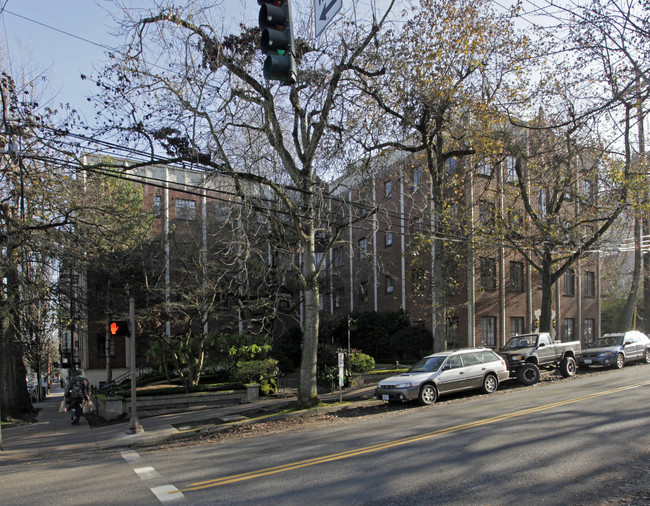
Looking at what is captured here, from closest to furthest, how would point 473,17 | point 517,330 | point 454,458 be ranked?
point 454,458, point 473,17, point 517,330

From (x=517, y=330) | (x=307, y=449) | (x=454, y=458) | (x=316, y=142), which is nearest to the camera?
(x=454, y=458)

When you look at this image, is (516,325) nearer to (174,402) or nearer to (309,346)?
(309,346)

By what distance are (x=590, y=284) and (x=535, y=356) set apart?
2082 centimetres

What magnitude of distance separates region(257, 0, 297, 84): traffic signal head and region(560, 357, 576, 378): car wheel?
18786mm

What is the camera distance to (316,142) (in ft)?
48.9

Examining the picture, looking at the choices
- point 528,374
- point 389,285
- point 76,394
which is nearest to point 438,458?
Answer: point 528,374

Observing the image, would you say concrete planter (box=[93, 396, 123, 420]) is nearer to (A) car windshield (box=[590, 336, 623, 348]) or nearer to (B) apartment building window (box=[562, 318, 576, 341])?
(A) car windshield (box=[590, 336, 623, 348])

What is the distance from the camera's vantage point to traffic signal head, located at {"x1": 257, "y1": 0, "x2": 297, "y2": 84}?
5.29 m

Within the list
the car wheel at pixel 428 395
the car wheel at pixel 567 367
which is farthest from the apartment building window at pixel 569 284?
the car wheel at pixel 428 395

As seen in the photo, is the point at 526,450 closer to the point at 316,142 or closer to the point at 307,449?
the point at 307,449

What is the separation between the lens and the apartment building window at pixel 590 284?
119ft

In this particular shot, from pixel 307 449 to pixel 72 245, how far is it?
34.3 ft

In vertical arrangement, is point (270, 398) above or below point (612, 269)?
below

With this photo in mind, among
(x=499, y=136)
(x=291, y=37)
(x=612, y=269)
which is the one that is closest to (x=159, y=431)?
(x=291, y=37)
